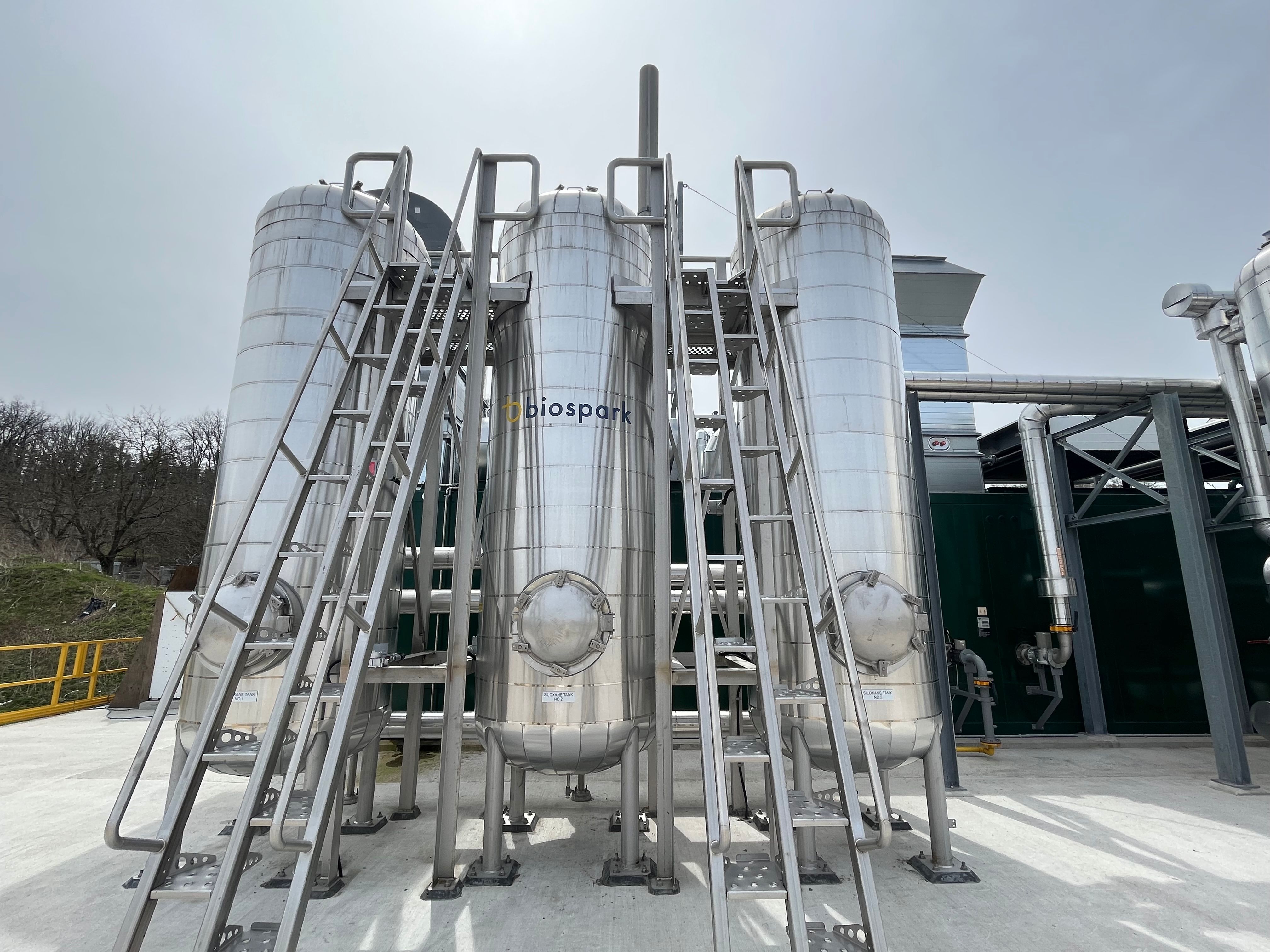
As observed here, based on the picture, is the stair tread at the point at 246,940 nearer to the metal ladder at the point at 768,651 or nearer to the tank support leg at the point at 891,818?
the metal ladder at the point at 768,651

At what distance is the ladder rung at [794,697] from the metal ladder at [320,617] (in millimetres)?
2534

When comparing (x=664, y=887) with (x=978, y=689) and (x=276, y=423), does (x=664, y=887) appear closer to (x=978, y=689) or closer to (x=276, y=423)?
(x=276, y=423)

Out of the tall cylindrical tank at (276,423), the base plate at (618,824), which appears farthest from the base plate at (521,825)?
the tall cylindrical tank at (276,423)

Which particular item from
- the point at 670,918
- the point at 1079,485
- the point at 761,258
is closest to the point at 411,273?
the point at 761,258

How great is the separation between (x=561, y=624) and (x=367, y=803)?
3.14m

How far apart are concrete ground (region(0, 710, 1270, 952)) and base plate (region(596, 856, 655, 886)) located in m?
0.10

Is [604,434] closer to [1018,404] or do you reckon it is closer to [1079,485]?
[1018,404]

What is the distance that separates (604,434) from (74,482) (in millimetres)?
33446

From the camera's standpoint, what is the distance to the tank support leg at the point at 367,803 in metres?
5.88

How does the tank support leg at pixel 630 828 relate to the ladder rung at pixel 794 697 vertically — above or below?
below

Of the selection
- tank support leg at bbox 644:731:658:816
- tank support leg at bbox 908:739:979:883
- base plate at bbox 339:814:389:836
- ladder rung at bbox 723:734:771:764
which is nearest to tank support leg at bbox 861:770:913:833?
tank support leg at bbox 908:739:979:883

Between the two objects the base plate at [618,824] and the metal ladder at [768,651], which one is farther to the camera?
the base plate at [618,824]

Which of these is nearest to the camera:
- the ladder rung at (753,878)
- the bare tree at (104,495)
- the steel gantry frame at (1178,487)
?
the ladder rung at (753,878)

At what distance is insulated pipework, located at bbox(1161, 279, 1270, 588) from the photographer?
26.0ft
